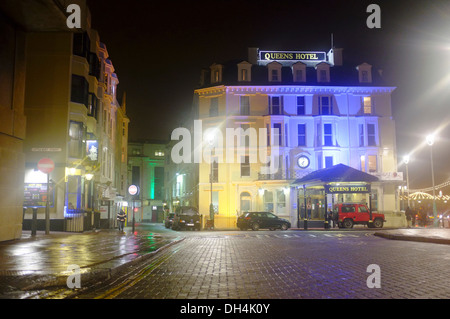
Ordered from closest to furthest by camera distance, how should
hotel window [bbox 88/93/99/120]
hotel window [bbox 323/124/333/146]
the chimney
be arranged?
hotel window [bbox 88/93/99/120]
hotel window [bbox 323/124/333/146]
the chimney

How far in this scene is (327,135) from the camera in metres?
49.6

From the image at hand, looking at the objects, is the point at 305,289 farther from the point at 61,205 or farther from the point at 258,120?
the point at 258,120

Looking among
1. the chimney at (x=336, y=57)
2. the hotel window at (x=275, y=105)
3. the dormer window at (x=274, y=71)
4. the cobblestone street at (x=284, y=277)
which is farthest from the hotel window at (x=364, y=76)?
the cobblestone street at (x=284, y=277)

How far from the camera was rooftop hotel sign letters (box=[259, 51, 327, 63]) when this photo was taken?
53.2 metres

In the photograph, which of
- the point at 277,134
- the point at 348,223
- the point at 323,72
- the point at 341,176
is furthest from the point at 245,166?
the point at 341,176

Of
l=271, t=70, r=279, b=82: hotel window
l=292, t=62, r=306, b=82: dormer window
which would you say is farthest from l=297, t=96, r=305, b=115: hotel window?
l=271, t=70, r=279, b=82: hotel window

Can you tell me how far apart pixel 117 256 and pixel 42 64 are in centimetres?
1958

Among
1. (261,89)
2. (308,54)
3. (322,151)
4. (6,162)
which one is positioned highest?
(308,54)

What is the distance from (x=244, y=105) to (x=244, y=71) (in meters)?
3.96

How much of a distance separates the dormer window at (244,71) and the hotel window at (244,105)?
80.4 inches

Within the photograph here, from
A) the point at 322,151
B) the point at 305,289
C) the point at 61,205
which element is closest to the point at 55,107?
the point at 61,205

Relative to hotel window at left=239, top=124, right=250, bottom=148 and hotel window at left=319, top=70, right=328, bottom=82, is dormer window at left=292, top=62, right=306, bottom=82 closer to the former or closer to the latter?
hotel window at left=319, top=70, right=328, bottom=82

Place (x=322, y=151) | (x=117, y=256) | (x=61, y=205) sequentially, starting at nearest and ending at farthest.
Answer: (x=117, y=256) → (x=61, y=205) → (x=322, y=151)

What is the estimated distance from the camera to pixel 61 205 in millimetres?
27656
